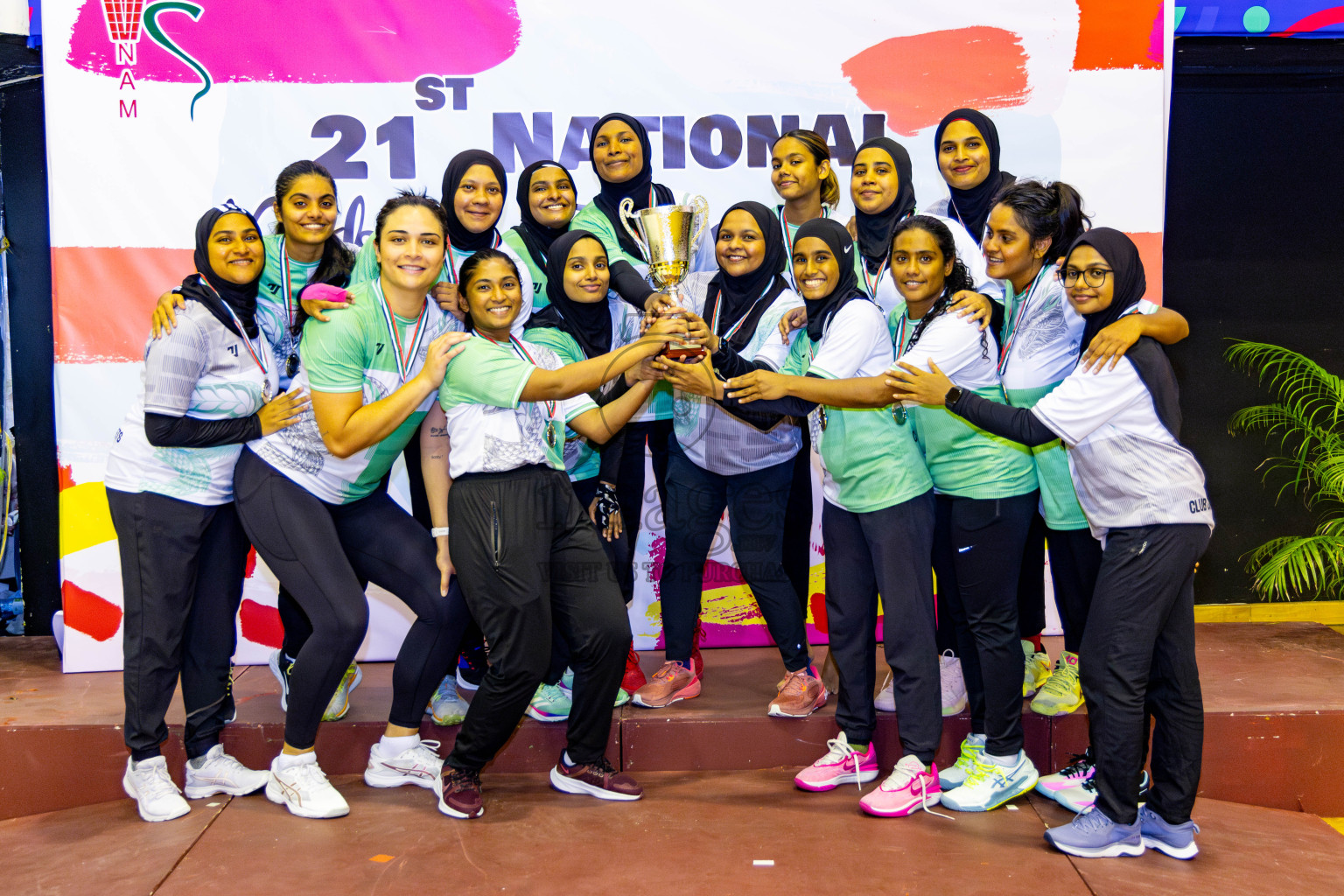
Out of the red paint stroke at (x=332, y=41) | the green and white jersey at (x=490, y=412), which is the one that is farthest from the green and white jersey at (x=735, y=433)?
the red paint stroke at (x=332, y=41)

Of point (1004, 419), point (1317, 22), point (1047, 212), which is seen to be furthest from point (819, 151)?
point (1317, 22)

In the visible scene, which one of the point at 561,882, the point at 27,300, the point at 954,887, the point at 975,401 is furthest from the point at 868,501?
the point at 27,300

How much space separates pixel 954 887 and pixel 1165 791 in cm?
66

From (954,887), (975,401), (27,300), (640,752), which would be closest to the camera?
(954,887)

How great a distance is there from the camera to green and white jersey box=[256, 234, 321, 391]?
302 cm

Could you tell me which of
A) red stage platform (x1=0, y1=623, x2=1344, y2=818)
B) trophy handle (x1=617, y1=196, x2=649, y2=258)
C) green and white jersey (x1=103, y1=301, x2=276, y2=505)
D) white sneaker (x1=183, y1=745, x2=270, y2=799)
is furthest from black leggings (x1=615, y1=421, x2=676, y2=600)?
white sneaker (x1=183, y1=745, x2=270, y2=799)

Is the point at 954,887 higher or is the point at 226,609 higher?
the point at 226,609

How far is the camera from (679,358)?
2.86m

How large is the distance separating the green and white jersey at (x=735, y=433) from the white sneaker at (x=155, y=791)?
189 centimetres

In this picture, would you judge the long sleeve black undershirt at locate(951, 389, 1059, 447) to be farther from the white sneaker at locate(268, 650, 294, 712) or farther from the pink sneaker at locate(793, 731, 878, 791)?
the white sneaker at locate(268, 650, 294, 712)

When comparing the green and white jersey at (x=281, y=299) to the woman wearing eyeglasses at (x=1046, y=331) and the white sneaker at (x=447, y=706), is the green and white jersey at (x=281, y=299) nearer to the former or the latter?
the white sneaker at (x=447, y=706)

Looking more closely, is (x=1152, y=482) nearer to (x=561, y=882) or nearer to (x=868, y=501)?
(x=868, y=501)

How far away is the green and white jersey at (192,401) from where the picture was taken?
2.77 metres

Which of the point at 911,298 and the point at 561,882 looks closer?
the point at 561,882
